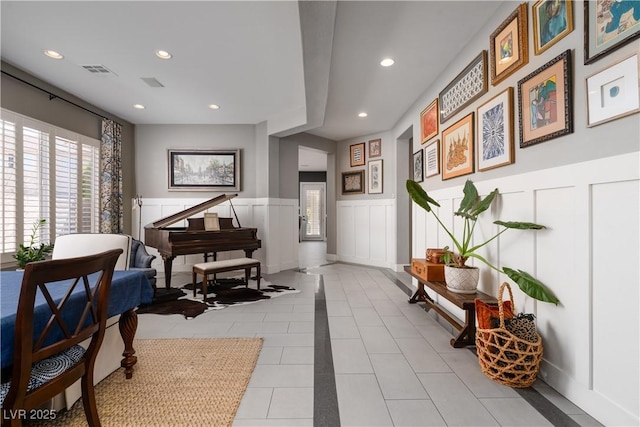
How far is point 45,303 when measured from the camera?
1164 millimetres

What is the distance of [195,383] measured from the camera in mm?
1754

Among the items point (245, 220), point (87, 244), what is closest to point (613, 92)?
point (87, 244)

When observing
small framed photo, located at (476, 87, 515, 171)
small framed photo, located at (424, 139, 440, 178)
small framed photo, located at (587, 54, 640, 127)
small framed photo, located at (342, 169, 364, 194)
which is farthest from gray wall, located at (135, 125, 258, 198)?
small framed photo, located at (587, 54, 640, 127)

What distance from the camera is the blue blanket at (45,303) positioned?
99cm

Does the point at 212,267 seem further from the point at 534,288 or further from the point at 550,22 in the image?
the point at 550,22

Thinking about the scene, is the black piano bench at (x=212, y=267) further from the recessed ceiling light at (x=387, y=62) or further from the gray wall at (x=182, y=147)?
the recessed ceiling light at (x=387, y=62)

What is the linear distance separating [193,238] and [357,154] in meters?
3.81

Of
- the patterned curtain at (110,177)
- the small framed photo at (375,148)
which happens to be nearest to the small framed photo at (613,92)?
the small framed photo at (375,148)

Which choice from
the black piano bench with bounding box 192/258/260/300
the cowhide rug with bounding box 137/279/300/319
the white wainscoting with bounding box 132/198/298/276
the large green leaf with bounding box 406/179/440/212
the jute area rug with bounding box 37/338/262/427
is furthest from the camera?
the white wainscoting with bounding box 132/198/298/276

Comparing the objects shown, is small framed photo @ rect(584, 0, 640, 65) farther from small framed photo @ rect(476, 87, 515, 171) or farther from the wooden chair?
the wooden chair

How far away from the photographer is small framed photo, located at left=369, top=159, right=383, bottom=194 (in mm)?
5547

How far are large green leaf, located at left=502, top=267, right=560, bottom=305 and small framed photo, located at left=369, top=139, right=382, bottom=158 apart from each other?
166 inches

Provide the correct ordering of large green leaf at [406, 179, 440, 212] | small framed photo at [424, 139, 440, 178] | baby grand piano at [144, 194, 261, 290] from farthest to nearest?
baby grand piano at [144, 194, 261, 290]
small framed photo at [424, 139, 440, 178]
large green leaf at [406, 179, 440, 212]

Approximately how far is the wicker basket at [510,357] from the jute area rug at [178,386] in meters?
1.57
